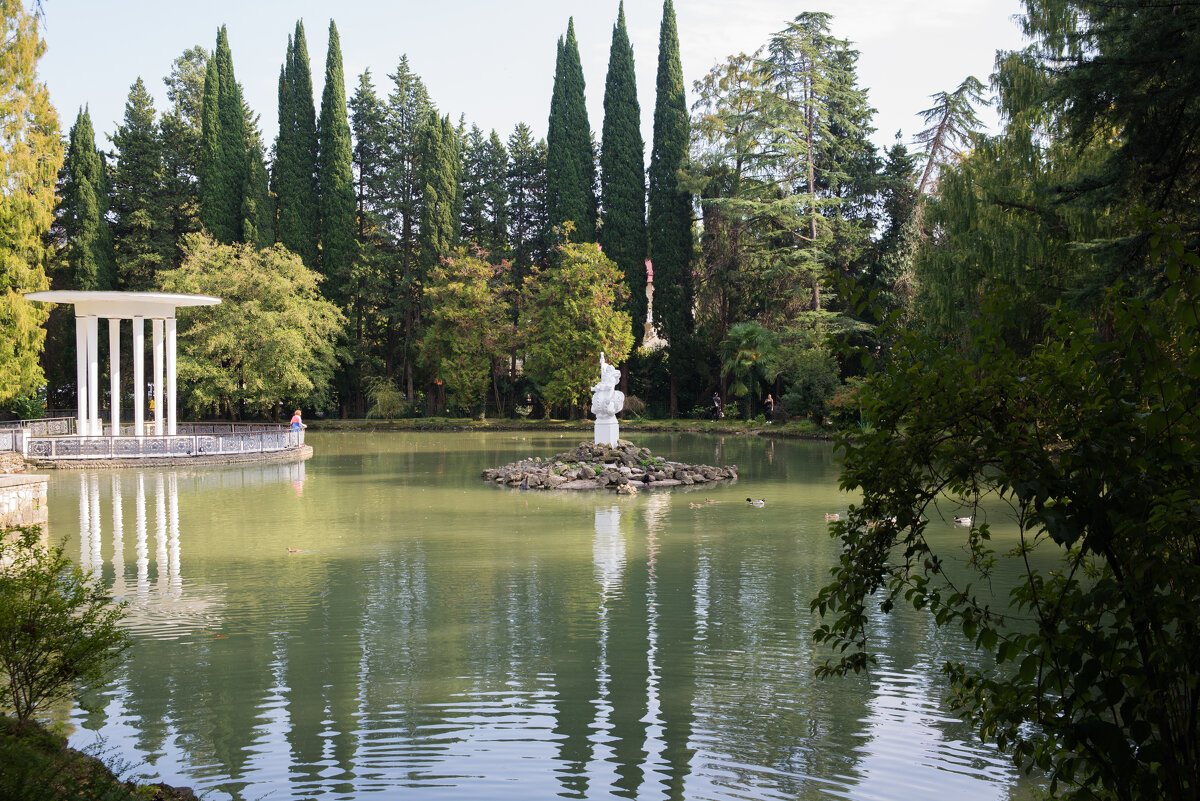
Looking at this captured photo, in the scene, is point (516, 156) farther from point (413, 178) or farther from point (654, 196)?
point (654, 196)

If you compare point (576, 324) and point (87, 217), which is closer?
point (576, 324)

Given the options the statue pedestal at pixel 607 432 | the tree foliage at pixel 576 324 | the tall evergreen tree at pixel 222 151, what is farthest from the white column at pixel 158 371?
the tree foliage at pixel 576 324

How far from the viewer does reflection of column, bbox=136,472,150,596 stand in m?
9.95

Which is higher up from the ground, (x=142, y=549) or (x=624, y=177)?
(x=624, y=177)

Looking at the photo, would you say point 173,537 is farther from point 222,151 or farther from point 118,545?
point 222,151

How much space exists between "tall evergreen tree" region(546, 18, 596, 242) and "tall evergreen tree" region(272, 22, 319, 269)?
11.1m

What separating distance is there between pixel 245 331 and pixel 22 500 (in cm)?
2230

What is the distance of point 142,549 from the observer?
12.1 metres

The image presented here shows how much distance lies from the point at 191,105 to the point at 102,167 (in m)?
6.37

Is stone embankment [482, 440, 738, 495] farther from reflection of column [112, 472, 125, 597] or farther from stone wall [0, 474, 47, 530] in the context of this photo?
stone wall [0, 474, 47, 530]

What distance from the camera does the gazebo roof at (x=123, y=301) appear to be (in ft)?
80.3

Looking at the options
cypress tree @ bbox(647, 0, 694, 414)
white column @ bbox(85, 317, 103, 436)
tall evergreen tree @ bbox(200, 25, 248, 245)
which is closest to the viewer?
white column @ bbox(85, 317, 103, 436)

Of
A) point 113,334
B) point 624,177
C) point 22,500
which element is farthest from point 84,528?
point 624,177

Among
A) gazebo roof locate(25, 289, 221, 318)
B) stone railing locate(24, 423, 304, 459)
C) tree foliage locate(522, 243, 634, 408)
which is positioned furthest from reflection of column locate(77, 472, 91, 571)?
tree foliage locate(522, 243, 634, 408)
